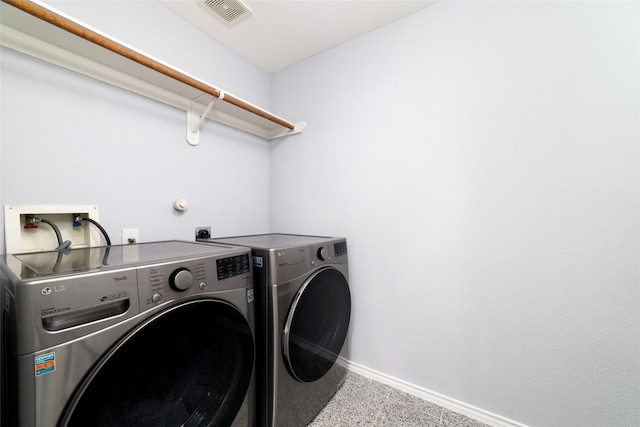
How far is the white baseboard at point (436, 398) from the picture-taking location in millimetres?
1110

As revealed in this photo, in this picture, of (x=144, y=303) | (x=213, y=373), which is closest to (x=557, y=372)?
(x=213, y=373)

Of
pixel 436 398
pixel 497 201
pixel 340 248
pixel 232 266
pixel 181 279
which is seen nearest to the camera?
pixel 181 279

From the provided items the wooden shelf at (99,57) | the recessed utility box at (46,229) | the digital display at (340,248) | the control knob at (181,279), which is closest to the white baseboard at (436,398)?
the digital display at (340,248)

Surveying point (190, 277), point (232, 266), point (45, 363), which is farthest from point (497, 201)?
point (45, 363)

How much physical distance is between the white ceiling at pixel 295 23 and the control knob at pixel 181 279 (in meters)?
1.39

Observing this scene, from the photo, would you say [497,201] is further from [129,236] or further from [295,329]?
[129,236]

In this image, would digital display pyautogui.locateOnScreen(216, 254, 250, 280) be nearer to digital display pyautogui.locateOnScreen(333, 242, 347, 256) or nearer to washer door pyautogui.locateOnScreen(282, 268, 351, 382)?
washer door pyautogui.locateOnScreen(282, 268, 351, 382)

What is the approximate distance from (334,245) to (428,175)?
0.62 meters

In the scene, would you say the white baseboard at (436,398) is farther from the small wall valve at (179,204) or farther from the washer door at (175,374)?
the small wall valve at (179,204)

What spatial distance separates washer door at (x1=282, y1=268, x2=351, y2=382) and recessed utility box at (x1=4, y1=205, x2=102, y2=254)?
93 cm

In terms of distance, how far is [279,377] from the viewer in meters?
0.92

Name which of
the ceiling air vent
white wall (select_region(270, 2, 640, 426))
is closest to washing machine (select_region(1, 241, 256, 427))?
white wall (select_region(270, 2, 640, 426))

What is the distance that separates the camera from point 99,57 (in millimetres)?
999

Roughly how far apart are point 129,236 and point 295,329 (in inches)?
35.8
